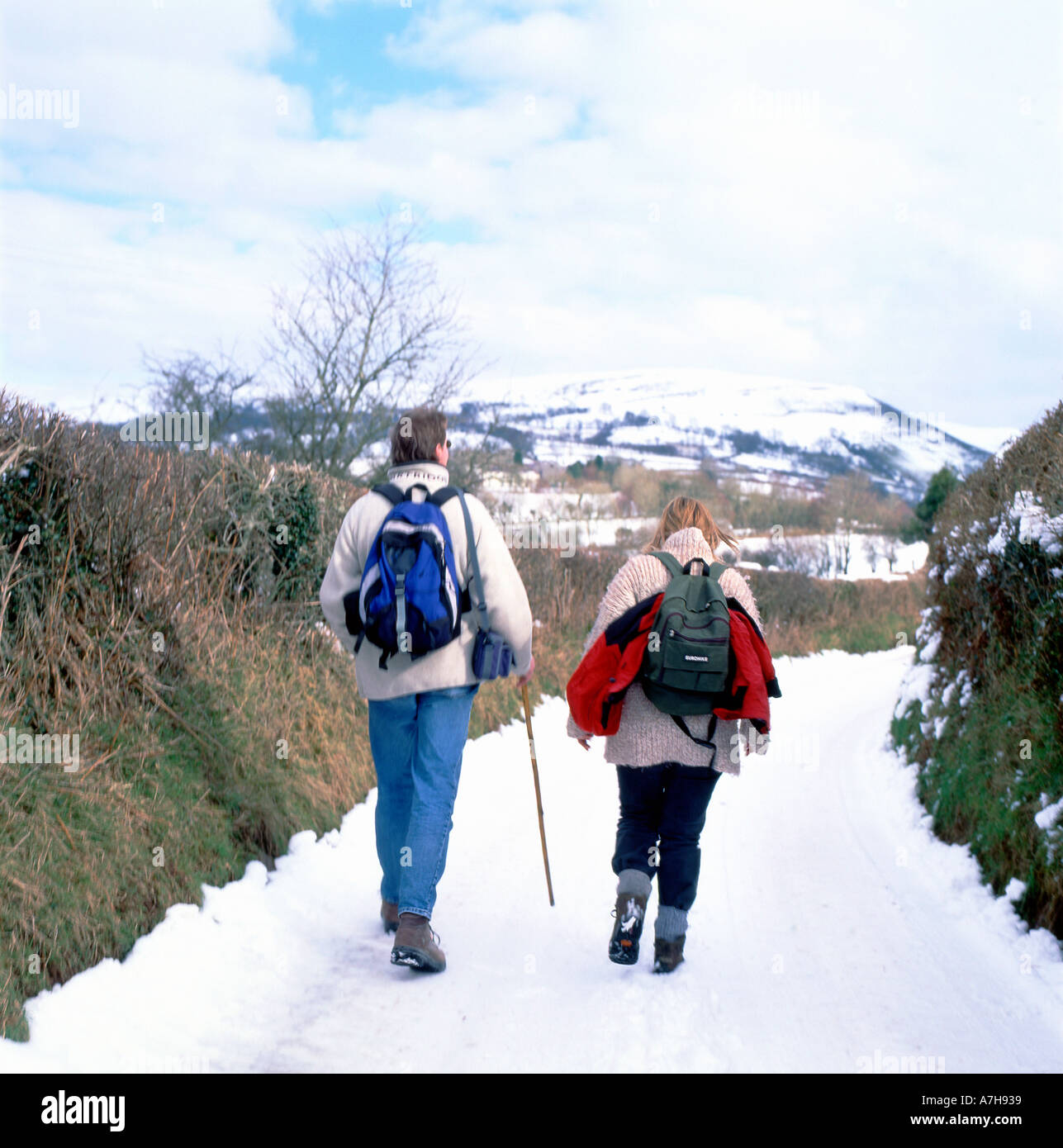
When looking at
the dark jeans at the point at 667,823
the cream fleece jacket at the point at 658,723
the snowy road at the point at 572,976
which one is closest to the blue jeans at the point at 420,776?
the snowy road at the point at 572,976

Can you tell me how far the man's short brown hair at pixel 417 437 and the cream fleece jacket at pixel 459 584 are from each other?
0.05 meters

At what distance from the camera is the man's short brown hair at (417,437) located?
4105mm

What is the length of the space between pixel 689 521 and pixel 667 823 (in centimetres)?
130

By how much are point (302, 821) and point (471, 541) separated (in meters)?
2.43

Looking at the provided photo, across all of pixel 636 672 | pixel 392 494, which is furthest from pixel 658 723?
pixel 392 494

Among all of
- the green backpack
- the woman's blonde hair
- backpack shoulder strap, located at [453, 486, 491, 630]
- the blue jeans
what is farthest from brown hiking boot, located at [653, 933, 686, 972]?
the woman's blonde hair

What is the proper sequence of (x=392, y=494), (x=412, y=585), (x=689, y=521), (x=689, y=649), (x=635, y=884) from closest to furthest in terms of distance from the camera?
(x=412, y=585)
(x=689, y=649)
(x=392, y=494)
(x=635, y=884)
(x=689, y=521)

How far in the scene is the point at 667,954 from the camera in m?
4.07

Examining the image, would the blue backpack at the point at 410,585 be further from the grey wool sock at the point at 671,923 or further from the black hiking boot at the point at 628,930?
the grey wool sock at the point at 671,923

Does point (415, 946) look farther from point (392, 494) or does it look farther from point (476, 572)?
point (392, 494)

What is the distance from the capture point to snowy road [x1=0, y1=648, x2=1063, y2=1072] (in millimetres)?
3377

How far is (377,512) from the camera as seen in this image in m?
4.04

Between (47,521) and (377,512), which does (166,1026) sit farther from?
(47,521)

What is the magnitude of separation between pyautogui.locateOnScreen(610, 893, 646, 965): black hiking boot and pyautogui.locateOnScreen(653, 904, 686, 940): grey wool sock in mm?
91
